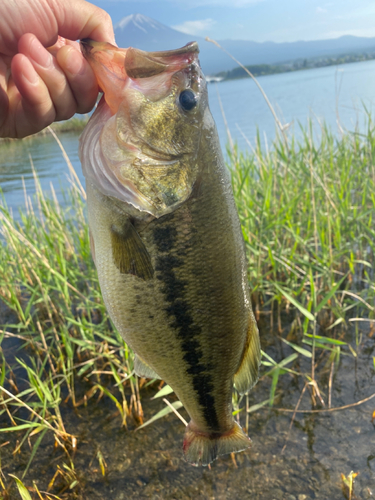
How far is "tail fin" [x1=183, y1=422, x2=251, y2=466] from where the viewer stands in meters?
1.82

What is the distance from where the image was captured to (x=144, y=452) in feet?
9.59

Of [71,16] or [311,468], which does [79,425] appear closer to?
[311,468]

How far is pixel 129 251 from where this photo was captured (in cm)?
141

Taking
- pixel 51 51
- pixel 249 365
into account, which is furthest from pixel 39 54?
pixel 249 365

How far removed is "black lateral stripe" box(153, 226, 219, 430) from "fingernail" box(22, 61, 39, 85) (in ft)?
2.57

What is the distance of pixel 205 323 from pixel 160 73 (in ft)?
3.25

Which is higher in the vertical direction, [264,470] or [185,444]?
[185,444]

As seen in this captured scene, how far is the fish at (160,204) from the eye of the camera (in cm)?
142

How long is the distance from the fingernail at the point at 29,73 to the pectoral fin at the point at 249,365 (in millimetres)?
1403

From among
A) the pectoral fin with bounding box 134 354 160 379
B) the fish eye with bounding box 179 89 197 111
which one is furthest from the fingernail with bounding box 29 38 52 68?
the pectoral fin with bounding box 134 354 160 379

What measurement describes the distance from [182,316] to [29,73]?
44.4 inches

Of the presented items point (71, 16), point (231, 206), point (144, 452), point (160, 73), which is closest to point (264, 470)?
point (144, 452)

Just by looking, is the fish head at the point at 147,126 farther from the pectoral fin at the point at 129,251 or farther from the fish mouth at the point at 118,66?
the pectoral fin at the point at 129,251

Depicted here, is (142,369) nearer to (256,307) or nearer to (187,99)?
(187,99)
